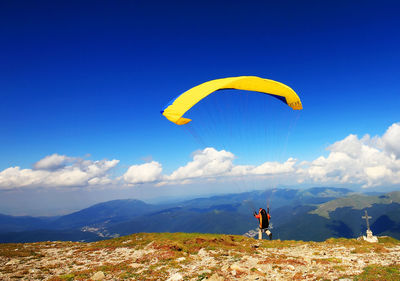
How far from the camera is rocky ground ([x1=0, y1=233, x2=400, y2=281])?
11.4 metres

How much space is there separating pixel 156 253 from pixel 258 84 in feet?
55.8

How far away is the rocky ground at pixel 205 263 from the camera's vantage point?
37.4ft

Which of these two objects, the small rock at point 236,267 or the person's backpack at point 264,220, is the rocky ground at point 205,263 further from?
the person's backpack at point 264,220

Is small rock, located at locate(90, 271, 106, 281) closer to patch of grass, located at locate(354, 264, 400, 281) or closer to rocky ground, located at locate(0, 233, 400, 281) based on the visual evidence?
rocky ground, located at locate(0, 233, 400, 281)

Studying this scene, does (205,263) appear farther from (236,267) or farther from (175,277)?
(175,277)

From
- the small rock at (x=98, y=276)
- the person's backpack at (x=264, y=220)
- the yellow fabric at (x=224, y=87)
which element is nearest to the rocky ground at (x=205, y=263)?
the small rock at (x=98, y=276)

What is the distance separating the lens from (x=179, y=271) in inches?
503

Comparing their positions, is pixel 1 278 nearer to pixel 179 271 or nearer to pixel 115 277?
pixel 115 277

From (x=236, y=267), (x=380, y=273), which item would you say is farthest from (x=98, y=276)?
(x=380, y=273)

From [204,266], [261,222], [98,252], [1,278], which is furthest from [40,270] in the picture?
[261,222]

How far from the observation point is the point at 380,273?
34.3 ft

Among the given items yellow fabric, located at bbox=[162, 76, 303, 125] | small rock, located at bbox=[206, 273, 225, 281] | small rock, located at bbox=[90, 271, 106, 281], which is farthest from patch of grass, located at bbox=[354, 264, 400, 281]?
small rock, located at bbox=[90, 271, 106, 281]

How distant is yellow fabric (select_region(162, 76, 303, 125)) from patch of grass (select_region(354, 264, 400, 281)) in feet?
41.9

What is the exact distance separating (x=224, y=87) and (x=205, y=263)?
12.8m
